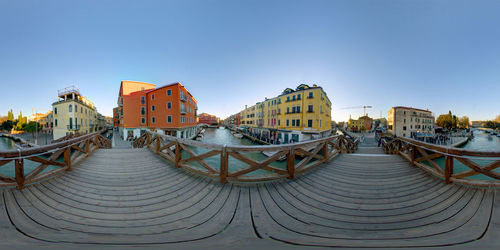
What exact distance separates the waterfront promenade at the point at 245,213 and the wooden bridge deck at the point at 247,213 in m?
0.01

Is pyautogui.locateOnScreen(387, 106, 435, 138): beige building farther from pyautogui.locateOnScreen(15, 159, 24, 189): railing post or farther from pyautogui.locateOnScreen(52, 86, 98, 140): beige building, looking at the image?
pyautogui.locateOnScreen(52, 86, 98, 140): beige building

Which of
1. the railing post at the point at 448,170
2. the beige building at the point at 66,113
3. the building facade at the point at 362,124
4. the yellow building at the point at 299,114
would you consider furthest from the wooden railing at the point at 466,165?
the building facade at the point at 362,124

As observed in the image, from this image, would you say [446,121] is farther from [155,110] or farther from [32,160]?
[155,110]

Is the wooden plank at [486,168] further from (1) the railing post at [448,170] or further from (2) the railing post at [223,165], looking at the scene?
(2) the railing post at [223,165]

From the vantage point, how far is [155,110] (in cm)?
2856

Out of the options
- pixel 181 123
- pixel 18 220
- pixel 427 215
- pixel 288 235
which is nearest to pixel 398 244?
pixel 427 215

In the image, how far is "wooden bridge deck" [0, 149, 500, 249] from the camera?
2.31 meters

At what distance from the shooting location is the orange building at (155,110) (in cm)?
2758

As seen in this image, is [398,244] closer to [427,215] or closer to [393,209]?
[393,209]

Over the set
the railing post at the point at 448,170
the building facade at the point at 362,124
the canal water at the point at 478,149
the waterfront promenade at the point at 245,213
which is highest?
the building facade at the point at 362,124

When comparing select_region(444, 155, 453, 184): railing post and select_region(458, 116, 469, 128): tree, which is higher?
select_region(458, 116, 469, 128): tree

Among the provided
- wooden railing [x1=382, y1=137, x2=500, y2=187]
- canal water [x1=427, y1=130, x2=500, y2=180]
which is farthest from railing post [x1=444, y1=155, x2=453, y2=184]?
canal water [x1=427, y1=130, x2=500, y2=180]

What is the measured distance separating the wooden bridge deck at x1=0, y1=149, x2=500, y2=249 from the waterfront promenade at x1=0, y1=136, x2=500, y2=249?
0.05 feet

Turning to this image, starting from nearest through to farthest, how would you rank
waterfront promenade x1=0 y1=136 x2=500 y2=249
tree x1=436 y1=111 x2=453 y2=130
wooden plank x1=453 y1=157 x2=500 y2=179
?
waterfront promenade x1=0 y1=136 x2=500 y2=249 < wooden plank x1=453 y1=157 x2=500 y2=179 < tree x1=436 y1=111 x2=453 y2=130
